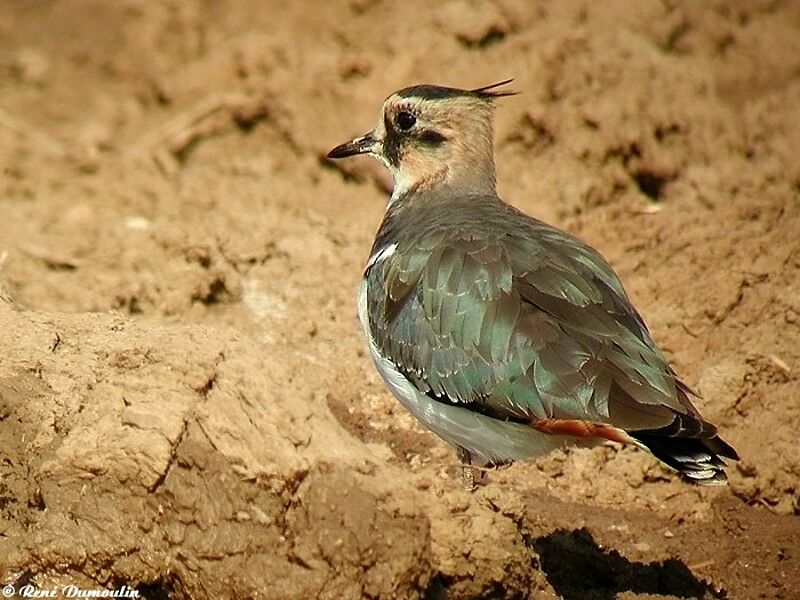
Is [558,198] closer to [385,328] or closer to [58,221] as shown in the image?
[385,328]

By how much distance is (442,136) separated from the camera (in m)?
7.69

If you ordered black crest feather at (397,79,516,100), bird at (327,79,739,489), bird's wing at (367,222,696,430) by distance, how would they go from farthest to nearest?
1. black crest feather at (397,79,516,100)
2. bird's wing at (367,222,696,430)
3. bird at (327,79,739,489)

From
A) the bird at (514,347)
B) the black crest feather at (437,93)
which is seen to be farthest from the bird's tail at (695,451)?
the black crest feather at (437,93)

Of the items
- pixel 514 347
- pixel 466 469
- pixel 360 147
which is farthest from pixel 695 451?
pixel 360 147

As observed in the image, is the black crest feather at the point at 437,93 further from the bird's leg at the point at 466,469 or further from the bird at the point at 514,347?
the bird's leg at the point at 466,469

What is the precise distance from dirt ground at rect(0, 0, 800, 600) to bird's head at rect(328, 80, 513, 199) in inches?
40.9

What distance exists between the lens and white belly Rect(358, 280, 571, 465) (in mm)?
6203

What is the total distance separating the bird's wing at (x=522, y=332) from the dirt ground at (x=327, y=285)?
0.55 meters

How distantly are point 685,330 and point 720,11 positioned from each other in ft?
12.4

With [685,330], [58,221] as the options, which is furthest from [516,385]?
[58,221]

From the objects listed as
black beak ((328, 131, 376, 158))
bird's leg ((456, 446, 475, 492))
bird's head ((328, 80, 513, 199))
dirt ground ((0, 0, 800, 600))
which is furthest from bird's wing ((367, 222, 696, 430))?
black beak ((328, 131, 376, 158))

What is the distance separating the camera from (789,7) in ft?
34.1

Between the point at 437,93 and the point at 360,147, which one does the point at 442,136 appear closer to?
the point at 437,93

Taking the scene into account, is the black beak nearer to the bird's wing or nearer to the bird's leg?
the bird's wing
